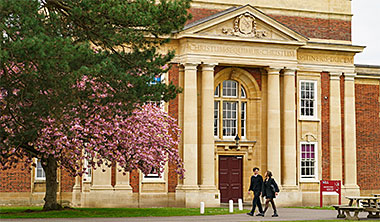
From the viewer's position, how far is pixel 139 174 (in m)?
34.6

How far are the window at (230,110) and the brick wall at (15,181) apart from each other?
10.1 m

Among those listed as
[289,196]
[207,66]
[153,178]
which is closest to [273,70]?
[207,66]

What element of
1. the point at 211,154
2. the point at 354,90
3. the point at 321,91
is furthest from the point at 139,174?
the point at 354,90

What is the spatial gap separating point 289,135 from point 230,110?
11.3 feet

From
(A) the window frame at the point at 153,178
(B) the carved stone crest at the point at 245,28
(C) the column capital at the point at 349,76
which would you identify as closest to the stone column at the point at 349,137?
(C) the column capital at the point at 349,76

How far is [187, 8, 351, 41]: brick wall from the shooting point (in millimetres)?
38062

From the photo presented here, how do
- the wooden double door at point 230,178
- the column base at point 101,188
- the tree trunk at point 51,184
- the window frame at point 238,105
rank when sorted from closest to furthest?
the tree trunk at point 51,184 → the column base at point 101,188 → the window frame at point 238,105 → the wooden double door at point 230,178

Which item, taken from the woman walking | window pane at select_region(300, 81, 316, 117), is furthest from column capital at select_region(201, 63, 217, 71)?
the woman walking

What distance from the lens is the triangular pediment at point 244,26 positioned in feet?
114

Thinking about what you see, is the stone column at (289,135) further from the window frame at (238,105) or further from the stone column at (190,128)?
the stone column at (190,128)

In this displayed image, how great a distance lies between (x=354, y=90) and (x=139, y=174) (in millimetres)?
13885

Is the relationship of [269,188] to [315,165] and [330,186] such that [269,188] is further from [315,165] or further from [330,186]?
[315,165]

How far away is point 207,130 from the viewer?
113ft

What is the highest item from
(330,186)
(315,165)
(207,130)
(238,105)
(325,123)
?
(238,105)
